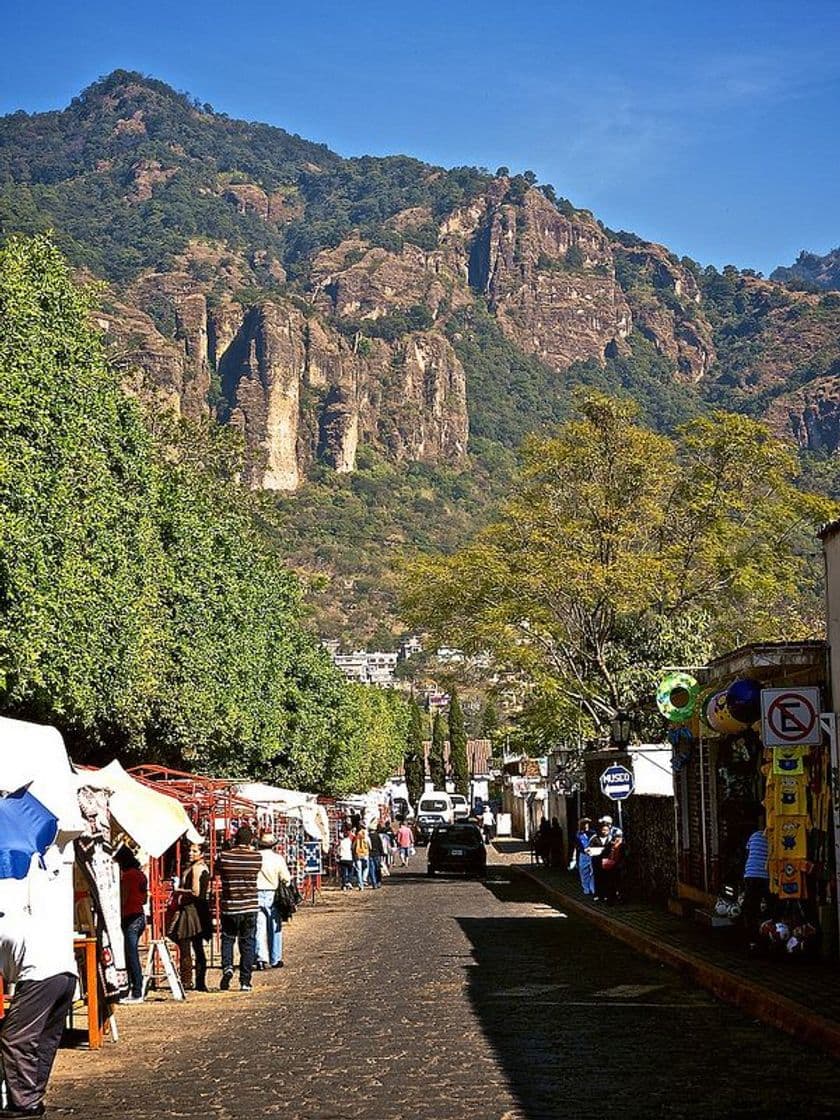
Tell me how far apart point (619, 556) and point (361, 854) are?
33.2 feet

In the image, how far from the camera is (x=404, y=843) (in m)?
62.3

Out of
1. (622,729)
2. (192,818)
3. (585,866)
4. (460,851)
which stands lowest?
(460,851)

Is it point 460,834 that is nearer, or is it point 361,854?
point 361,854

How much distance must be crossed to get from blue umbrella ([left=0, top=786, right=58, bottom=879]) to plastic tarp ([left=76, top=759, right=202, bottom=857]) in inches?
196

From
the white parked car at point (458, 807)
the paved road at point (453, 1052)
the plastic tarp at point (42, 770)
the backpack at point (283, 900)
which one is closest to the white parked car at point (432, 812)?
the white parked car at point (458, 807)

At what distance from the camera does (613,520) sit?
1681 inches

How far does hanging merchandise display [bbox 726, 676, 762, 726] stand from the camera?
18.9 m

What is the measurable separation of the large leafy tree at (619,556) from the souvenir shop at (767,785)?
17.3 m

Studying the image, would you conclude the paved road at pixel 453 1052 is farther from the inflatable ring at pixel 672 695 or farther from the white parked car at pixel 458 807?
the white parked car at pixel 458 807

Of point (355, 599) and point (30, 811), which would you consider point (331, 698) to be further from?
point (355, 599)

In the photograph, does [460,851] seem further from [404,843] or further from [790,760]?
[790,760]

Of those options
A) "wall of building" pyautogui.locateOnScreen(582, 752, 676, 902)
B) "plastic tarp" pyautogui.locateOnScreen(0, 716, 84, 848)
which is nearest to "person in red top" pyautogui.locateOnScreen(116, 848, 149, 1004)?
"plastic tarp" pyautogui.locateOnScreen(0, 716, 84, 848)

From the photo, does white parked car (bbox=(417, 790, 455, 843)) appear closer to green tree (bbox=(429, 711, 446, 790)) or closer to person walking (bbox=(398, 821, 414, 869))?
person walking (bbox=(398, 821, 414, 869))

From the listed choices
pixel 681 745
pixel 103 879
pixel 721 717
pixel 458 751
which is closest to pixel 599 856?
pixel 681 745
